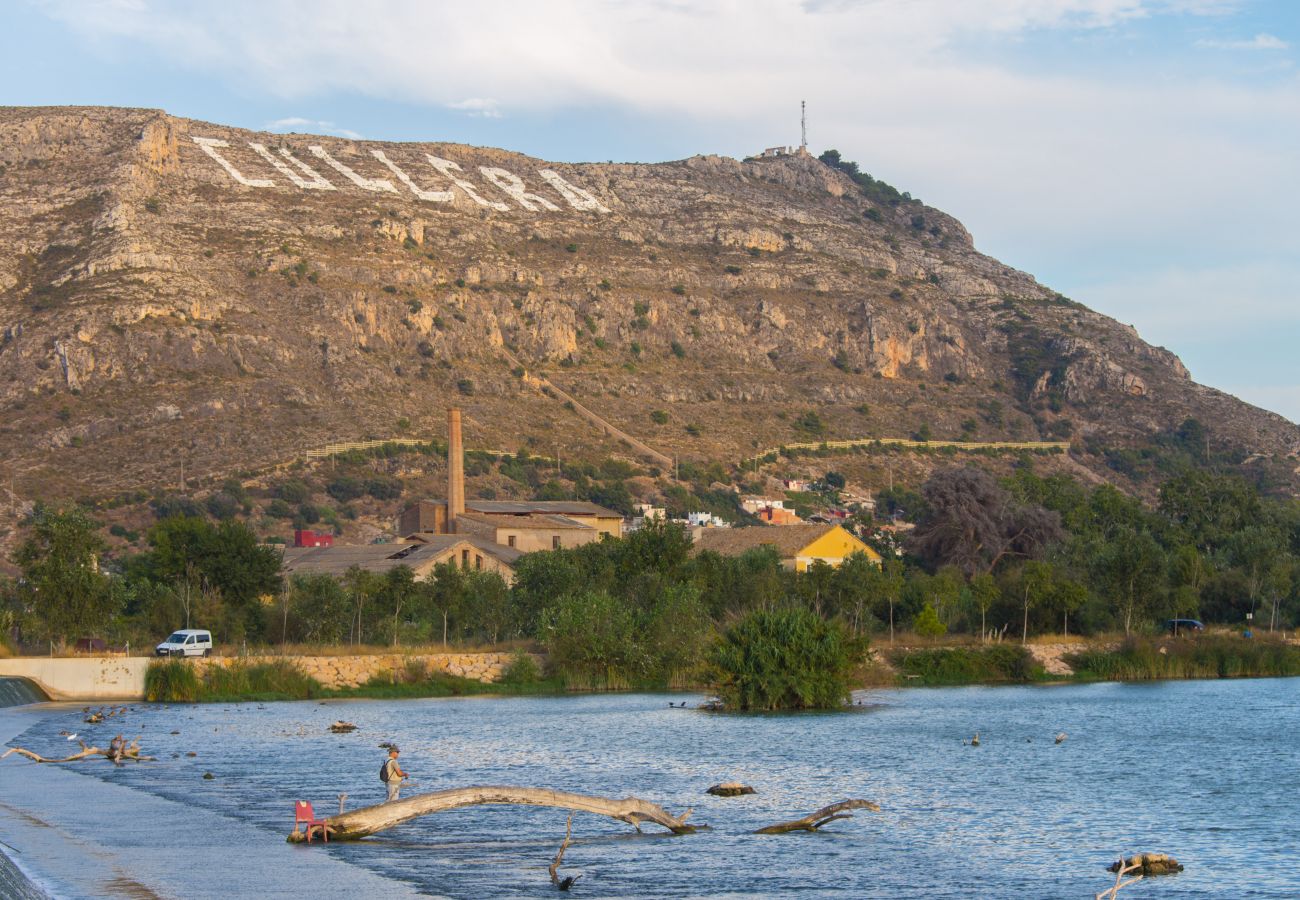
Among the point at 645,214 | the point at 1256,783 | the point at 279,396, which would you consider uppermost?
the point at 645,214

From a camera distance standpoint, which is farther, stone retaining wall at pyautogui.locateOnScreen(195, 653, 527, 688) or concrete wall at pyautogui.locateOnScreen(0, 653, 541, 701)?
stone retaining wall at pyautogui.locateOnScreen(195, 653, 527, 688)

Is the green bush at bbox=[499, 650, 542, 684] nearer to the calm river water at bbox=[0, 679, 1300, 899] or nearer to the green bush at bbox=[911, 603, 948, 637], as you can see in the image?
the calm river water at bbox=[0, 679, 1300, 899]

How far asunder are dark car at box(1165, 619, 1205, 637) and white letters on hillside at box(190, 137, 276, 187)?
117 m

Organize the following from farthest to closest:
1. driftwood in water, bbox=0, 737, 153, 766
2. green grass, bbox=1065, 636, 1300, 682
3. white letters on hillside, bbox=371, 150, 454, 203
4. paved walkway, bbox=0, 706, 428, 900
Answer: white letters on hillside, bbox=371, 150, 454, 203
green grass, bbox=1065, 636, 1300, 682
driftwood in water, bbox=0, 737, 153, 766
paved walkway, bbox=0, 706, 428, 900

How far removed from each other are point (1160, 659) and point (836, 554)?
32152mm

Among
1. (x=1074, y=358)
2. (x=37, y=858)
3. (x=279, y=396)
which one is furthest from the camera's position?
(x=1074, y=358)

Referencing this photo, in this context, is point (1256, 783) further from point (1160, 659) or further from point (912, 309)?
point (912, 309)

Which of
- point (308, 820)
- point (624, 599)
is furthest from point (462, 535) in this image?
point (308, 820)

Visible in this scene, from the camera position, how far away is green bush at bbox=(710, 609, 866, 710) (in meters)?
50.0

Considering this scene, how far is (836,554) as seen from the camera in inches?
3735

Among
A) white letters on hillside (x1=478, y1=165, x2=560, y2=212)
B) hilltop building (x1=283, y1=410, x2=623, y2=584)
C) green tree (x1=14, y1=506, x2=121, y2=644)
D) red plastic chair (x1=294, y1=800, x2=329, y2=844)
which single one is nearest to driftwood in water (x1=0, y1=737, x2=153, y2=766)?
red plastic chair (x1=294, y1=800, x2=329, y2=844)

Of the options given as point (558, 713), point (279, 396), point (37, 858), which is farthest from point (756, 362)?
point (37, 858)

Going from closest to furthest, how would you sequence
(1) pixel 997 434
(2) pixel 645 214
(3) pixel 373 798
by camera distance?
(3) pixel 373 798
(1) pixel 997 434
(2) pixel 645 214

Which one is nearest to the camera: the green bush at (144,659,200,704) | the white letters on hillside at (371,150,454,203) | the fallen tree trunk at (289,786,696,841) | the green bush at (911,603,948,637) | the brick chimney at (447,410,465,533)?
the fallen tree trunk at (289,786,696,841)
